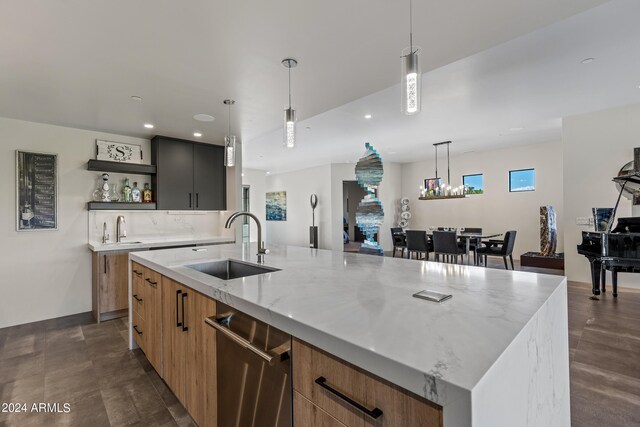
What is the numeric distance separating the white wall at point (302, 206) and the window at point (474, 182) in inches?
153

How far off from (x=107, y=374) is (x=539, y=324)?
113 inches

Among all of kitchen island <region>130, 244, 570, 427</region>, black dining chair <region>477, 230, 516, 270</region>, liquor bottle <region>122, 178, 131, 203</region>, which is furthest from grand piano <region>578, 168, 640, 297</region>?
liquor bottle <region>122, 178, 131, 203</region>

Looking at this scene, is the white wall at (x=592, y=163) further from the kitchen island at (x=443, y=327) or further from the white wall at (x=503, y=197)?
the kitchen island at (x=443, y=327)

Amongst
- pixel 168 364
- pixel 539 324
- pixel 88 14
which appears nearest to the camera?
pixel 539 324

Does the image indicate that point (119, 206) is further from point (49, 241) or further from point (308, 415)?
point (308, 415)

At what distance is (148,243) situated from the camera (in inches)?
157

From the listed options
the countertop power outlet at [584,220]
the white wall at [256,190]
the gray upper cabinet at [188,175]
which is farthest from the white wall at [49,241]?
the countertop power outlet at [584,220]

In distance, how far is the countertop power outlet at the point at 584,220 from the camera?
479cm

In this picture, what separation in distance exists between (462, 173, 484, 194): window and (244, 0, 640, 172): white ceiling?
122 cm

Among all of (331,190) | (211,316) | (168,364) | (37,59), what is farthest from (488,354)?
(331,190)

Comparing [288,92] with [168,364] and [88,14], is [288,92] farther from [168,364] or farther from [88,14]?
[168,364]

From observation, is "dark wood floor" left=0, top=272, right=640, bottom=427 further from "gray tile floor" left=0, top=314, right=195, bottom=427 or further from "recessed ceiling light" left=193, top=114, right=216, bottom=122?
"recessed ceiling light" left=193, top=114, right=216, bottom=122

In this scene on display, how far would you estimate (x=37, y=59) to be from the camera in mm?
2289

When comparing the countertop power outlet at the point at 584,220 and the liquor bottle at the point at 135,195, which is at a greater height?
the liquor bottle at the point at 135,195
